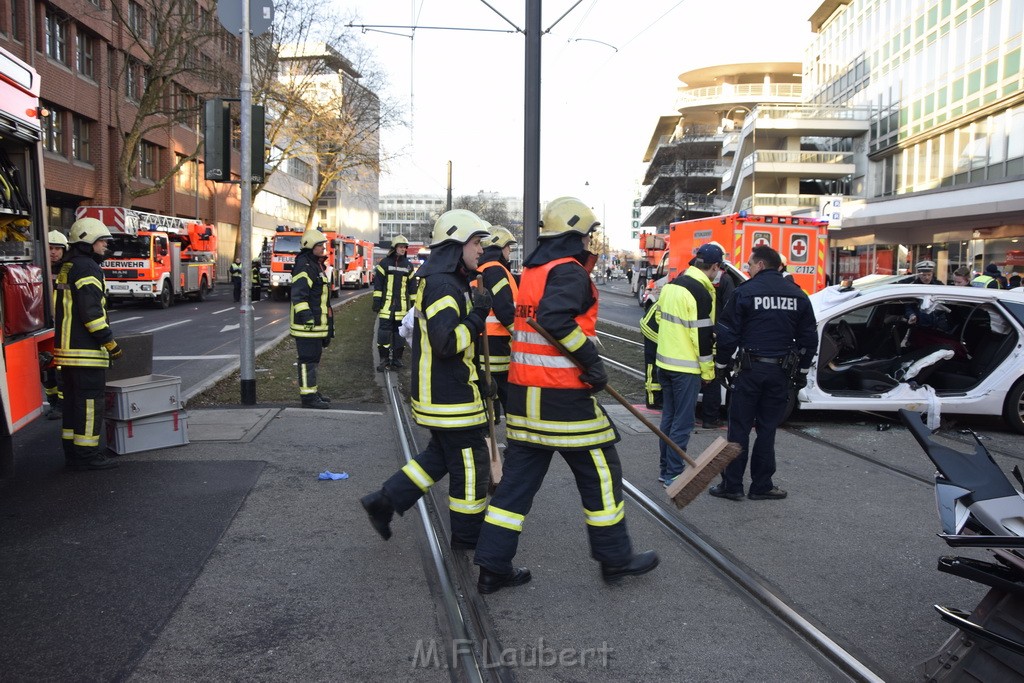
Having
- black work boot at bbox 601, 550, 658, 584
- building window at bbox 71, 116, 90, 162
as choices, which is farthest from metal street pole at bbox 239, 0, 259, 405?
building window at bbox 71, 116, 90, 162

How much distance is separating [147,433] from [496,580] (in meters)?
4.04

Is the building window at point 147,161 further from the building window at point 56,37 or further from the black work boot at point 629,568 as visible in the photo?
the black work boot at point 629,568

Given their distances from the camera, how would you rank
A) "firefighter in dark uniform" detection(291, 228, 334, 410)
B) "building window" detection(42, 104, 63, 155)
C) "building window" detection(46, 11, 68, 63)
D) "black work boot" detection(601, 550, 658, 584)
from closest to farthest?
1. "black work boot" detection(601, 550, 658, 584)
2. "firefighter in dark uniform" detection(291, 228, 334, 410)
3. "building window" detection(46, 11, 68, 63)
4. "building window" detection(42, 104, 63, 155)

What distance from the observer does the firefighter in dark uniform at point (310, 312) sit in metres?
9.21

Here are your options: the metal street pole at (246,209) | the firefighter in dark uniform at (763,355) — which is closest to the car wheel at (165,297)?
the metal street pole at (246,209)

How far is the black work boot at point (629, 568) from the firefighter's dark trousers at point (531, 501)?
0.13ft

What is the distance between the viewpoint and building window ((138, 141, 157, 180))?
133 ft

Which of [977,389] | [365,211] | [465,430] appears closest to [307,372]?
[465,430]

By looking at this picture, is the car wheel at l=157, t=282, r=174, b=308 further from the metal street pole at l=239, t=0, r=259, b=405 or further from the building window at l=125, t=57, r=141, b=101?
the metal street pole at l=239, t=0, r=259, b=405

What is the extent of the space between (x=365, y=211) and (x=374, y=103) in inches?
2164

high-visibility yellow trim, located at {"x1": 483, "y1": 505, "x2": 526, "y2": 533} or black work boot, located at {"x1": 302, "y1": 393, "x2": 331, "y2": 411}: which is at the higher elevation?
high-visibility yellow trim, located at {"x1": 483, "y1": 505, "x2": 526, "y2": 533}

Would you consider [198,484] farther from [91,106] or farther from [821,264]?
[91,106]

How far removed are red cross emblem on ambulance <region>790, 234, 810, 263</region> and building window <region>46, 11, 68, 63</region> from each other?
2709 cm

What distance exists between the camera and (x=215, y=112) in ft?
28.9
